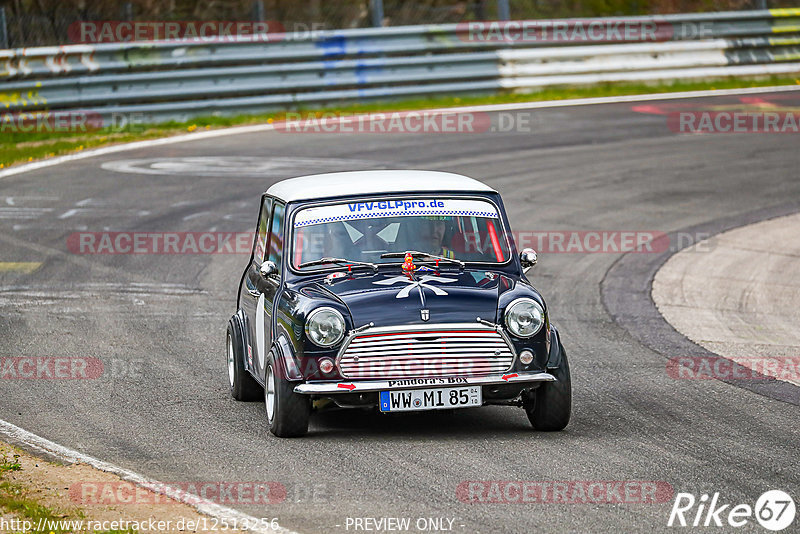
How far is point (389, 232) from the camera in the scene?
823 cm

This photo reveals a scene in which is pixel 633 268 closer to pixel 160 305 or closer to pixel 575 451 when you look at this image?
pixel 160 305

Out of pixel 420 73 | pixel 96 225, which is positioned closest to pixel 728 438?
pixel 96 225

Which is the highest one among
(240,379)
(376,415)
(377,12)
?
(377,12)

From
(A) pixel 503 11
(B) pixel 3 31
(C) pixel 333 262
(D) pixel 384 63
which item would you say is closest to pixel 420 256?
(C) pixel 333 262

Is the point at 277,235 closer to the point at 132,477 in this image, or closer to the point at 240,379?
the point at 240,379

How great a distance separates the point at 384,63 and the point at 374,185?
14.1 meters

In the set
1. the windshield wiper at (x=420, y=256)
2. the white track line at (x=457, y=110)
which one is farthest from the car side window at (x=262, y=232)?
the white track line at (x=457, y=110)

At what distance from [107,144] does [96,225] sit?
5302 mm

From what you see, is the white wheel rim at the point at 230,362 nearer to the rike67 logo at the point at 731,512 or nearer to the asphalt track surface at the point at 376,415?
the asphalt track surface at the point at 376,415

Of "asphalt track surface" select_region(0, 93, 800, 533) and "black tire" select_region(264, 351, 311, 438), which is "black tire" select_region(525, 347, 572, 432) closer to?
"asphalt track surface" select_region(0, 93, 800, 533)

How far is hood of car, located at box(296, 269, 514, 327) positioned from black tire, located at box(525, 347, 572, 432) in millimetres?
561

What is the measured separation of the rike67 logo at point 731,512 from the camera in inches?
227

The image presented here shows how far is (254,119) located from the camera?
70.3 ft

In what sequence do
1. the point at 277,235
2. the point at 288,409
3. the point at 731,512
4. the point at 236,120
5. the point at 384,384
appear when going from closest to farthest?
the point at 731,512 → the point at 384,384 → the point at 288,409 → the point at 277,235 → the point at 236,120
